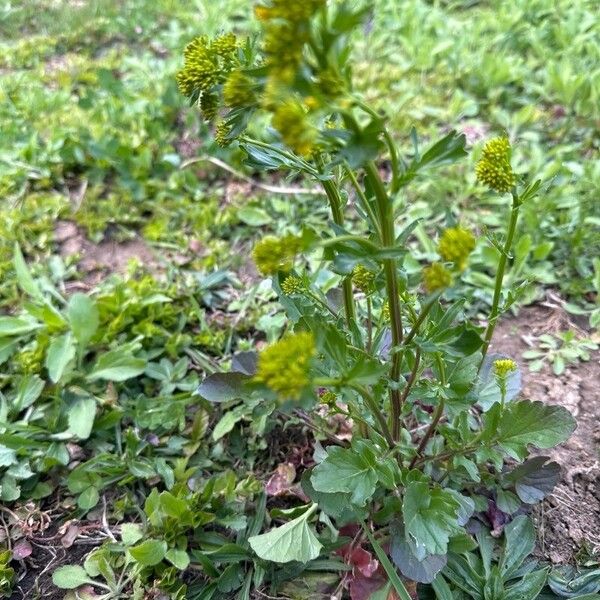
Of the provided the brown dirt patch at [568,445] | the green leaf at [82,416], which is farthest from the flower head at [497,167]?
the green leaf at [82,416]

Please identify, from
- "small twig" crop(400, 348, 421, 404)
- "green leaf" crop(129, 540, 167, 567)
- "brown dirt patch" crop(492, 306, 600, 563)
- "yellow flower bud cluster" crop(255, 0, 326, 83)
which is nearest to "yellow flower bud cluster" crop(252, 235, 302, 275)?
"yellow flower bud cluster" crop(255, 0, 326, 83)

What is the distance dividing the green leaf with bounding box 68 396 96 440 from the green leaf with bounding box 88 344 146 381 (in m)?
0.09

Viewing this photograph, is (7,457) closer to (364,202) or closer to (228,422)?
(228,422)

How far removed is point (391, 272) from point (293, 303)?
37 centimetres

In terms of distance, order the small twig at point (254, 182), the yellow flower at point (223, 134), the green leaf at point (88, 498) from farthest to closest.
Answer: the small twig at point (254, 182)
the green leaf at point (88, 498)
the yellow flower at point (223, 134)

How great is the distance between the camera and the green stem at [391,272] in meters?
1.11

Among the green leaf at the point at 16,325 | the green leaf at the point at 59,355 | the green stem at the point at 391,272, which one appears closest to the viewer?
the green stem at the point at 391,272

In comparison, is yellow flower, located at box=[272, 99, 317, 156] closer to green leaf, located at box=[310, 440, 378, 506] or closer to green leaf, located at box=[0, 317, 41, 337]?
green leaf, located at box=[310, 440, 378, 506]

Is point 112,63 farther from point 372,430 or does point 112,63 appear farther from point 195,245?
point 372,430

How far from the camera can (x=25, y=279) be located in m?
2.32

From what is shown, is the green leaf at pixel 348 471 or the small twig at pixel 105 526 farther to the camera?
the small twig at pixel 105 526

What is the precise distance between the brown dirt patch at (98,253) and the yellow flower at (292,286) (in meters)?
1.20

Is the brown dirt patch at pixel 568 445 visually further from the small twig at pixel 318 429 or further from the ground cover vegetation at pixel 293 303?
the small twig at pixel 318 429

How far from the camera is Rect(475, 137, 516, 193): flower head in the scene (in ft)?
4.20
